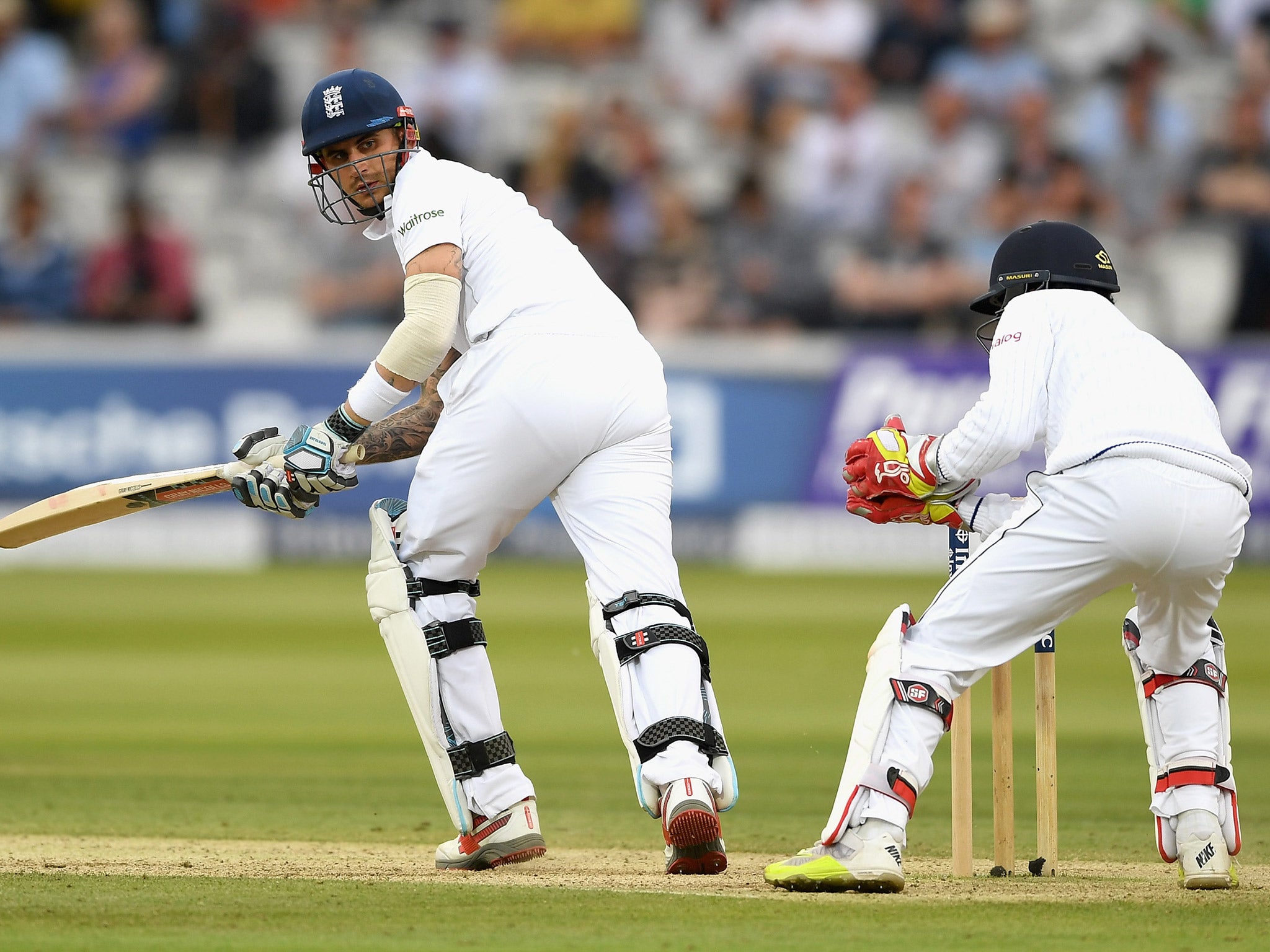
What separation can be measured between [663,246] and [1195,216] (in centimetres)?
411

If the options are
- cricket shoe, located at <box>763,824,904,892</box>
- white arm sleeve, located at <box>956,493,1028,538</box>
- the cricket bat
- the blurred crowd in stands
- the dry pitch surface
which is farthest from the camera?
the blurred crowd in stands

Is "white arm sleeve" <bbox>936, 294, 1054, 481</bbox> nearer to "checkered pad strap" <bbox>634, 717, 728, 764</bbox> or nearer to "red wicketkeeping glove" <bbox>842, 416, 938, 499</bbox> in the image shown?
"red wicketkeeping glove" <bbox>842, 416, 938, 499</bbox>

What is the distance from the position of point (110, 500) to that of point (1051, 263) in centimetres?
253

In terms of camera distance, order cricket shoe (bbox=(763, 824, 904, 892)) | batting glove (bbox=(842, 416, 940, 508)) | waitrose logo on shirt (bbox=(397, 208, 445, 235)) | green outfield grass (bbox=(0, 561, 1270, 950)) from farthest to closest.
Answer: waitrose logo on shirt (bbox=(397, 208, 445, 235)) < batting glove (bbox=(842, 416, 940, 508)) < cricket shoe (bbox=(763, 824, 904, 892)) < green outfield grass (bbox=(0, 561, 1270, 950))

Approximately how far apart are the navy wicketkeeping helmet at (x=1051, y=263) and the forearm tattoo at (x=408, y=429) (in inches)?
58.9

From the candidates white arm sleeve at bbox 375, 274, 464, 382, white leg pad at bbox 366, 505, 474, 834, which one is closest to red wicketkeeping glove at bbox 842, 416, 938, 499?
white arm sleeve at bbox 375, 274, 464, 382

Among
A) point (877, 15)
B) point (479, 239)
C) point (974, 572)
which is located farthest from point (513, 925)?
point (877, 15)

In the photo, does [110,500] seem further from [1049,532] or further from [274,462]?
[1049,532]

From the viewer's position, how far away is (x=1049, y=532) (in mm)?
4113

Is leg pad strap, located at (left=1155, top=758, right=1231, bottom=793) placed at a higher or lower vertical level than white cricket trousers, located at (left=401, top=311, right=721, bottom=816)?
lower

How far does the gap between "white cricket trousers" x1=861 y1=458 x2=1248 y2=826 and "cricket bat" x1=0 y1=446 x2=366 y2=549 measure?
5.21 ft

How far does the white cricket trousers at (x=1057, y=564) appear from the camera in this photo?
4.09 m

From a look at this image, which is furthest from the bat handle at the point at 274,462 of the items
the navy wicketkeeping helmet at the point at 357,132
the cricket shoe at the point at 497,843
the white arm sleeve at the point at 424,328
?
the cricket shoe at the point at 497,843

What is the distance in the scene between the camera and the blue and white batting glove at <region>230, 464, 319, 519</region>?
4676 mm
